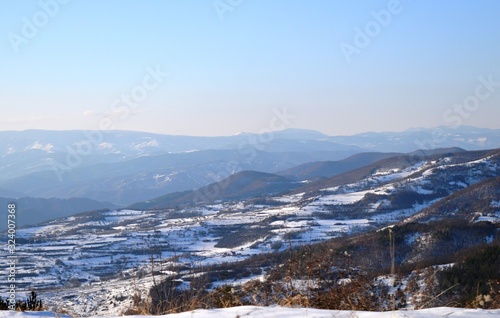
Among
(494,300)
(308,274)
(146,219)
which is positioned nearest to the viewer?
(494,300)

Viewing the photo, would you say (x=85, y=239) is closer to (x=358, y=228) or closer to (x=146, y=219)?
(x=146, y=219)

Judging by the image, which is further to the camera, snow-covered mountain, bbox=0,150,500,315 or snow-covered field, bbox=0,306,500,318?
snow-covered mountain, bbox=0,150,500,315

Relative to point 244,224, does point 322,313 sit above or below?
above

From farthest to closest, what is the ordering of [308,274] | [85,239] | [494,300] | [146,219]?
[146,219]
[85,239]
[308,274]
[494,300]

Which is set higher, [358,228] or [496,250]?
[496,250]

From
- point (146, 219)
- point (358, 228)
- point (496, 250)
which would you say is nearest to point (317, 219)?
point (358, 228)

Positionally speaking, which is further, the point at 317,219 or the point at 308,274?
the point at 317,219

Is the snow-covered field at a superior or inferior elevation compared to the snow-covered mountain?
superior

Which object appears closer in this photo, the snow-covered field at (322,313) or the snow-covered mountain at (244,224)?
the snow-covered field at (322,313)

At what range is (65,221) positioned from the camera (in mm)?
118938

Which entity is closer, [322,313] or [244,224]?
[322,313]

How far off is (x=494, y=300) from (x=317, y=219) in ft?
267

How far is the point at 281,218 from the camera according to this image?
288 feet

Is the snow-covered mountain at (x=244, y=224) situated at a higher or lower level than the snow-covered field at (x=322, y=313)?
lower
